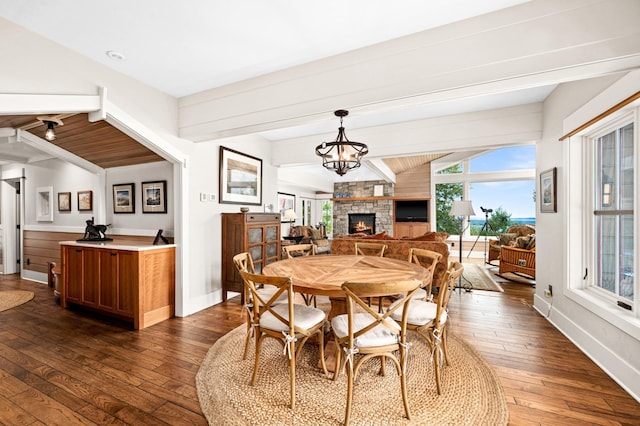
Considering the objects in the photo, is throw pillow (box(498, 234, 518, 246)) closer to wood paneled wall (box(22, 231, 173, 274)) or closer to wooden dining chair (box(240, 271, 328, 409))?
wooden dining chair (box(240, 271, 328, 409))

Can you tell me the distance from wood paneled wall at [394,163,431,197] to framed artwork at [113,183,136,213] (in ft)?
26.5

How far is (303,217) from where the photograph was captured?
35.3 feet

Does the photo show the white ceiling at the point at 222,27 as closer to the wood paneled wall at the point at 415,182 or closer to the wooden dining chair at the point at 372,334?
the wooden dining chair at the point at 372,334

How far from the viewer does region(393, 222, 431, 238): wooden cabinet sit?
9.57 metres

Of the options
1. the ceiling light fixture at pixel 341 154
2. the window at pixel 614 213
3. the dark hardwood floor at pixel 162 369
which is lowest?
the dark hardwood floor at pixel 162 369

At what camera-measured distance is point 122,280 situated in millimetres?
3225

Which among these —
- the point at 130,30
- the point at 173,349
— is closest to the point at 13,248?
the point at 173,349

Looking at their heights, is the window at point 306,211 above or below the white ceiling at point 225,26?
below

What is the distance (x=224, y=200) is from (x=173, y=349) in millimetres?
2103

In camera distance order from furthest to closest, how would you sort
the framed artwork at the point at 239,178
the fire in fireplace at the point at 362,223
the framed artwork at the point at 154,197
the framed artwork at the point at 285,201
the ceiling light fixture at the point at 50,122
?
the fire in fireplace at the point at 362,223 → the framed artwork at the point at 285,201 → the framed artwork at the point at 239,178 → the framed artwork at the point at 154,197 → the ceiling light fixture at the point at 50,122

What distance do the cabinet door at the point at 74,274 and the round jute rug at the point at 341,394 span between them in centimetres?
236

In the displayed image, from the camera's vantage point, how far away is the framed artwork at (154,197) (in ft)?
12.8

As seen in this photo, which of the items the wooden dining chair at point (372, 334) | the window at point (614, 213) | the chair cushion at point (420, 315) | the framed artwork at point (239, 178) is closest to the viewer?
the wooden dining chair at point (372, 334)

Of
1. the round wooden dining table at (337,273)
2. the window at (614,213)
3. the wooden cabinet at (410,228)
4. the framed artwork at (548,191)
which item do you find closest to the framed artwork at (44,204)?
the round wooden dining table at (337,273)
